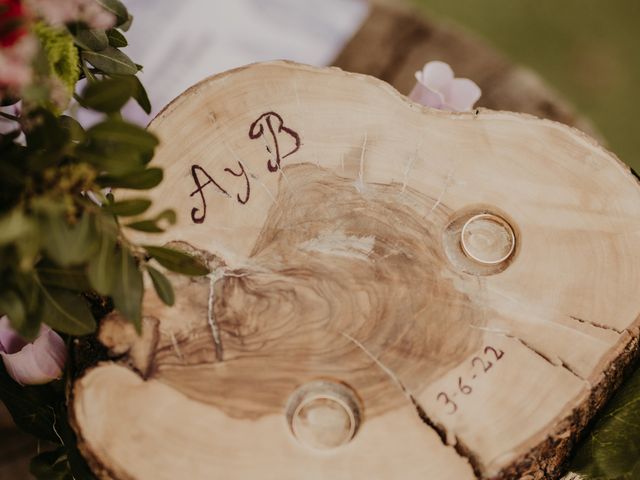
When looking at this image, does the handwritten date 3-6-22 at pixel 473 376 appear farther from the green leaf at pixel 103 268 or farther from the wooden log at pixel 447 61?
the wooden log at pixel 447 61

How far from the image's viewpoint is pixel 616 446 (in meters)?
0.85

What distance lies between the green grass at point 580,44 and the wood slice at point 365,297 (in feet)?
5.01

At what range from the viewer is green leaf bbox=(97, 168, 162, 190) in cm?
67

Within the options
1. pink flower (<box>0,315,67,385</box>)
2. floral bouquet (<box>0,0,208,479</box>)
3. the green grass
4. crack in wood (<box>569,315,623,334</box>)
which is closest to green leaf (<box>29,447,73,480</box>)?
pink flower (<box>0,315,67,385</box>)

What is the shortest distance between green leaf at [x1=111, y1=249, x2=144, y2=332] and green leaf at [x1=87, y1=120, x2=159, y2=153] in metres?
0.11

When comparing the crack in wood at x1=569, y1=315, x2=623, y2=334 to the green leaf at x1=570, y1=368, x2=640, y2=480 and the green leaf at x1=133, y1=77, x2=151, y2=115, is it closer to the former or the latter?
the green leaf at x1=570, y1=368, x2=640, y2=480

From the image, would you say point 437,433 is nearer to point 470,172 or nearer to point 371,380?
point 371,380

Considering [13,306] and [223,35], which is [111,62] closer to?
[13,306]

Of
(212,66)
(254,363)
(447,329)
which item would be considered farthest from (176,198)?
(212,66)

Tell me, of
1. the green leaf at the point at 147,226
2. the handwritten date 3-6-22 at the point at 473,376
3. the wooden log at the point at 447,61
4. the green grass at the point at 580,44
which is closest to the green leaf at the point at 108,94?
the green leaf at the point at 147,226

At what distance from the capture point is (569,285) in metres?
0.84

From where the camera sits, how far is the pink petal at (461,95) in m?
1.06

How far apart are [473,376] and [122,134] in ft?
1.54

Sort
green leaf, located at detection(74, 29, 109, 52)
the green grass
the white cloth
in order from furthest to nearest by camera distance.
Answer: the green grass → the white cloth → green leaf, located at detection(74, 29, 109, 52)
